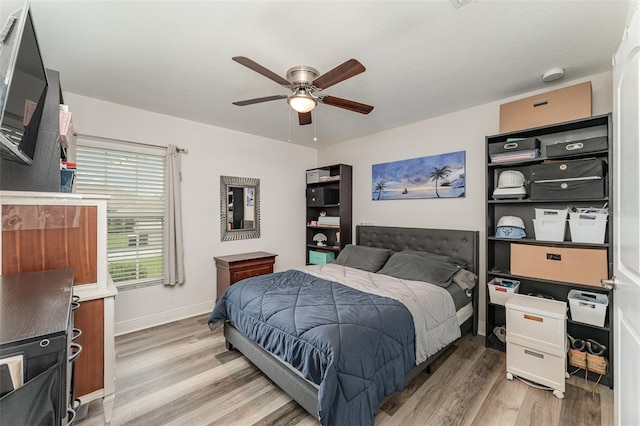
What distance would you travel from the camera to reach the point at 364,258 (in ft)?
11.7

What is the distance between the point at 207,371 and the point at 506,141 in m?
3.57

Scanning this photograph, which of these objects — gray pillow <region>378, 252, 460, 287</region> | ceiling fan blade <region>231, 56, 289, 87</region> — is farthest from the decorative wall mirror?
ceiling fan blade <region>231, 56, 289, 87</region>

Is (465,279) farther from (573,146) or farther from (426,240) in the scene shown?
(573,146)

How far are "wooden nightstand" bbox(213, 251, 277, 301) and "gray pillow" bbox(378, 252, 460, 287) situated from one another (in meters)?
1.66

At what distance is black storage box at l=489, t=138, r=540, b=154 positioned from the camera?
101 inches

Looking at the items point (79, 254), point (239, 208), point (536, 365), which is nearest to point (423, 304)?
point (536, 365)

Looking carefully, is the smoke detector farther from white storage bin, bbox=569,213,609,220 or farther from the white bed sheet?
the white bed sheet

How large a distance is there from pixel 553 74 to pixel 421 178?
1623 millimetres

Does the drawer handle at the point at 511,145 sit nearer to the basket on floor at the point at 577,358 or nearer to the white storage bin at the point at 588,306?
the white storage bin at the point at 588,306

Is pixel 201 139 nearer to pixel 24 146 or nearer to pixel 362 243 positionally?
pixel 24 146

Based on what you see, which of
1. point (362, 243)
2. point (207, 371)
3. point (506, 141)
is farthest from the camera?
point (362, 243)

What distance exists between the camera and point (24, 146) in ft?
4.52

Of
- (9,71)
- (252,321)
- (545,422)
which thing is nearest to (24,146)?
(9,71)

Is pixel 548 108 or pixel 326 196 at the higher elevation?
pixel 548 108
